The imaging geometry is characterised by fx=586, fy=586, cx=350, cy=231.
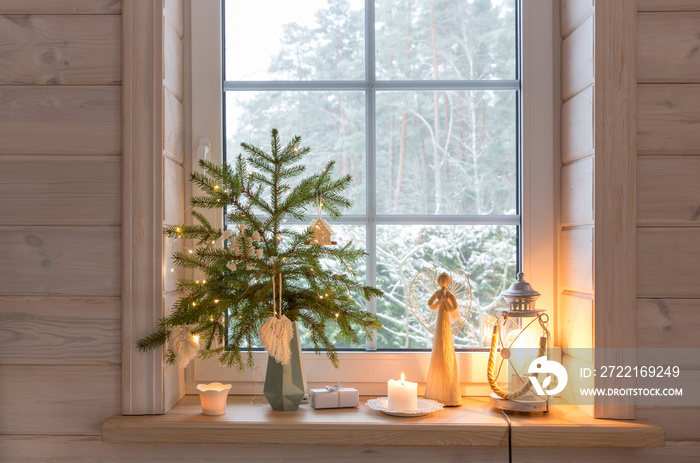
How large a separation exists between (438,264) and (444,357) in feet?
0.81

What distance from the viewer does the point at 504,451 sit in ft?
4.02

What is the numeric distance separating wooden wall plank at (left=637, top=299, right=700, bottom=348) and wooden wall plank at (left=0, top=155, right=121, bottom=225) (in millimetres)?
1121

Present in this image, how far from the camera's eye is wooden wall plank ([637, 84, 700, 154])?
1221 mm

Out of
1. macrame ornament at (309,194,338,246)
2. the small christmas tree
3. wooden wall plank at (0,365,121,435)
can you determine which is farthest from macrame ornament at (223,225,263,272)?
wooden wall plank at (0,365,121,435)

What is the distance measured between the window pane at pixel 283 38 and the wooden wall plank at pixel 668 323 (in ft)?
2.87

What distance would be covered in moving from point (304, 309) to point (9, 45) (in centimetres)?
85

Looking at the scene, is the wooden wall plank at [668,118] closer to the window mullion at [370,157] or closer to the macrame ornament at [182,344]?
the window mullion at [370,157]

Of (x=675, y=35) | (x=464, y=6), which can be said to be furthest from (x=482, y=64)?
(x=675, y=35)

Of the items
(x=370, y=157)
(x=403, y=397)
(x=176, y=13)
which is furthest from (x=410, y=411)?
(x=176, y=13)

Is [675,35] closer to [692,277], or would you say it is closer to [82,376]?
[692,277]

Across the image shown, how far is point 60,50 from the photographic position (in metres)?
1.25

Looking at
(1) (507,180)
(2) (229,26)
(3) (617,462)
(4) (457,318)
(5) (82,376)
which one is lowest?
(3) (617,462)

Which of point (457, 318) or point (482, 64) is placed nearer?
point (457, 318)

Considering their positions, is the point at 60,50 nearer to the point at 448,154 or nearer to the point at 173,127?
the point at 173,127
